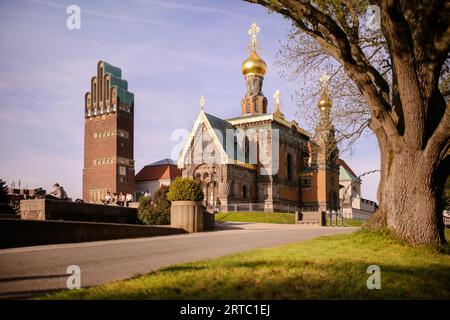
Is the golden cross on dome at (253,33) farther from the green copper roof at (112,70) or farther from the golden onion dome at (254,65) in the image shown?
the green copper roof at (112,70)

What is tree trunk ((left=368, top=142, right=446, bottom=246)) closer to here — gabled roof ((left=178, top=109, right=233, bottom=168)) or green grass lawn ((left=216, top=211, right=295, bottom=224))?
green grass lawn ((left=216, top=211, right=295, bottom=224))

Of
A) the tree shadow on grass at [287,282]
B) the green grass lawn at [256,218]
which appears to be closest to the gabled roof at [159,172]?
the green grass lawn at [256,218]

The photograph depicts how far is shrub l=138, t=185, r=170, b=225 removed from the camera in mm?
19156

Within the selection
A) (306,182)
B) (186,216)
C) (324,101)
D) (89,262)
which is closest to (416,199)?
(89,262)

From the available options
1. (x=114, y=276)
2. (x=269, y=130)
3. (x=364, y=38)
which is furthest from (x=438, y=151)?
(x=269, y=130)

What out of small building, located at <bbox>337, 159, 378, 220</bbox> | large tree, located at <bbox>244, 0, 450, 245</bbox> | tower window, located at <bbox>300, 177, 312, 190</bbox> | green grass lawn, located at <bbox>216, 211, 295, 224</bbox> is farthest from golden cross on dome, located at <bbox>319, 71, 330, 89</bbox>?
small building, located at <bbox>337, 159, 378, 220</bbox>

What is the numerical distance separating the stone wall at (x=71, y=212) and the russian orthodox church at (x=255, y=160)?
25820 millimetres

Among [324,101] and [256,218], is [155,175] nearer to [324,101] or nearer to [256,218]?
[256,218]

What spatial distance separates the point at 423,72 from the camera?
35.9 feet

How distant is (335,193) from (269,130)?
14495 mm

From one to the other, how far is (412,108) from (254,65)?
4490 cm

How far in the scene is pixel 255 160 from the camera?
50.8 metres

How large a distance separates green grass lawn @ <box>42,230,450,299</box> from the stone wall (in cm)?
847
